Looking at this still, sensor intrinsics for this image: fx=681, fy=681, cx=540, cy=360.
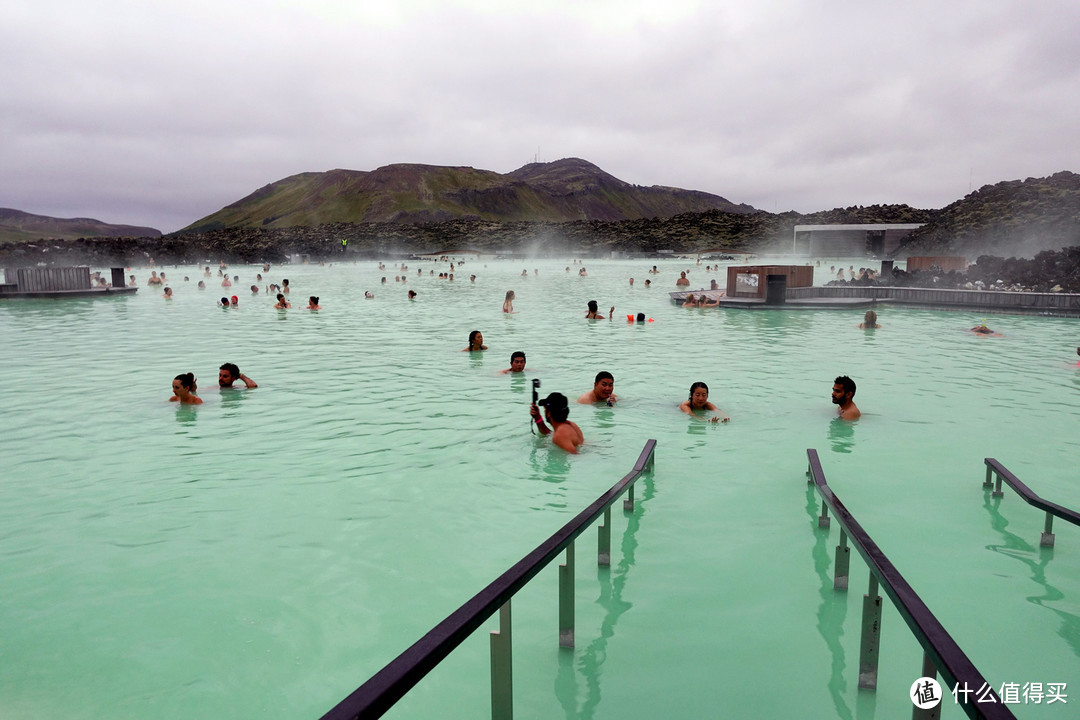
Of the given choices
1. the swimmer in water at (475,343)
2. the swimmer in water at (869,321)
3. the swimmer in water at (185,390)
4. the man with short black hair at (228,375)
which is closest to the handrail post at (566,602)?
the swimmer in water at (185,390)

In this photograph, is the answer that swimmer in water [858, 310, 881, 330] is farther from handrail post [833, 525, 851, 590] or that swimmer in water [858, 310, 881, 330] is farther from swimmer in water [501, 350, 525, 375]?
handrail post [833, 525, 851, 590]

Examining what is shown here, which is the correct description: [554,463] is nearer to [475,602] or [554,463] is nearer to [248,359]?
[475,602]

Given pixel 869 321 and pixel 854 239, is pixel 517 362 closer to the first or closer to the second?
pixel 869 321

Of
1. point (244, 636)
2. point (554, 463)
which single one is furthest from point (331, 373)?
point (244, 636)

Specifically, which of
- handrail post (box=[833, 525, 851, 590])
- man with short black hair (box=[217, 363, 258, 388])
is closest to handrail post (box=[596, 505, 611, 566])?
handrail post (box=[833, 525, 851, 590])

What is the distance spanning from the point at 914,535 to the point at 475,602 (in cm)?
488

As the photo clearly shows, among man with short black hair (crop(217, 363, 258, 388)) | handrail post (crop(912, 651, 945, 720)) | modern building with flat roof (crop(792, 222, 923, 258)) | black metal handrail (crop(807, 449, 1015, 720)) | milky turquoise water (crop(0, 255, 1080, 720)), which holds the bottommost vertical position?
milky turquoise water (crop(0, 255, 1080, 720))

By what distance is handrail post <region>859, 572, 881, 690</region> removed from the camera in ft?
9.70

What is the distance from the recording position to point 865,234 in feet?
220

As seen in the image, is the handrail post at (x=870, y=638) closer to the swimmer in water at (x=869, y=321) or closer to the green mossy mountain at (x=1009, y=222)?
the swimmer in water at (x=869, y=321)

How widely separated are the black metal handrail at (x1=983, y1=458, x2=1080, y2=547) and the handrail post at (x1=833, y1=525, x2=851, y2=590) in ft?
3.74

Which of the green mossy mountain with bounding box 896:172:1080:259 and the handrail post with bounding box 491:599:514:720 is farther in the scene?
the green mossy mountain with bounding box 896:172:1080:259

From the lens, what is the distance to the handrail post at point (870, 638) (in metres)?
2.96

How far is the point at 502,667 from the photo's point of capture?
2.45 m
